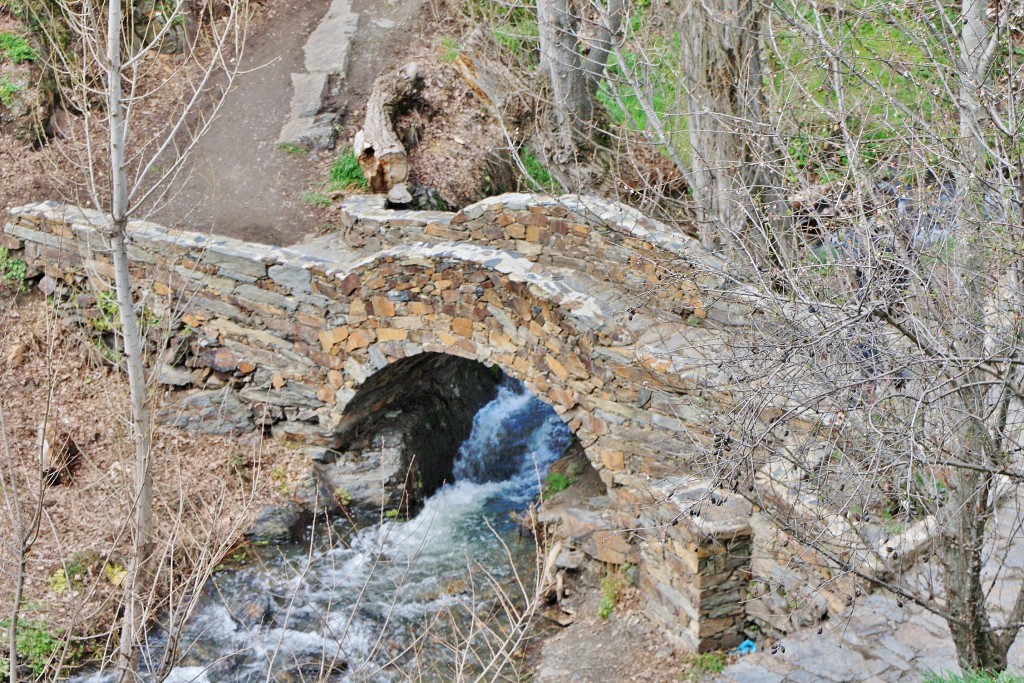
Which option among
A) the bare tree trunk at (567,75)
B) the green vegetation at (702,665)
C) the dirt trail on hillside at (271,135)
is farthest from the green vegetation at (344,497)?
the green vegetation at (702,665)

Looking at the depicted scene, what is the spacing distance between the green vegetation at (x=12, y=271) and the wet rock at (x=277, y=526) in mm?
4036

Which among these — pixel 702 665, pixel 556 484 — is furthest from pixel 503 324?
pixel 702 665

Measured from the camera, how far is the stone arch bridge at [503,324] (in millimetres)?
7051

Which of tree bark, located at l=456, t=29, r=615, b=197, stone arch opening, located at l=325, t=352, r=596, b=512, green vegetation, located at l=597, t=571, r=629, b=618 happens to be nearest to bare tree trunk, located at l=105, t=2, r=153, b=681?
stone arch opening, located at l=325, t=352, r=596, b=512

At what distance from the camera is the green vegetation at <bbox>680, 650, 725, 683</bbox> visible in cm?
673

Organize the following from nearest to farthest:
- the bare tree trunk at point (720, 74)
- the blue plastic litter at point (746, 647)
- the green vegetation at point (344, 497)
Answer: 1. the blue plastic litter at point (746, 647)
2. the bare tree trunk at point (720, 74)
3. the green vegetation at point (344, 497)

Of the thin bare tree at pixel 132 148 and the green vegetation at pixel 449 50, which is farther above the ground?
the green vegetation at pixel 449 50

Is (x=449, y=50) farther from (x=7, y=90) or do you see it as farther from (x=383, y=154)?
Answer: (x=7, y=90)

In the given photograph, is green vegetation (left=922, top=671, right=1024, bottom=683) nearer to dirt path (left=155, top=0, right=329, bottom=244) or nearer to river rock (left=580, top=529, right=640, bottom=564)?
river rock (left=580, top=529, right=640, bottom=564)

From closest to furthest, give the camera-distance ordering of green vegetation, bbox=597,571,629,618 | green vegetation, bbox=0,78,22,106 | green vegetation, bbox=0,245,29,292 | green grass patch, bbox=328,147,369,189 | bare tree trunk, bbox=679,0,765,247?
1. green vegetation, bbox=597,571,629,618
2. bare tree trunk, bbox=679,0,765,247
3. green vegetation, bbox=0,245,29,292
4. green grass patch, bbox=328,147,369,189
5. green vegetation, bbox=0,78,22,106

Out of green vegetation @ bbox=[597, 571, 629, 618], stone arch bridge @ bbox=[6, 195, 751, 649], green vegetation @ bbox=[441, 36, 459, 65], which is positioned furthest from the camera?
green vegetation @ bbox=[441, 36, 459, 65]

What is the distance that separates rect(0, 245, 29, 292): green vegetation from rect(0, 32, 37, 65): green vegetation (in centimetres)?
323

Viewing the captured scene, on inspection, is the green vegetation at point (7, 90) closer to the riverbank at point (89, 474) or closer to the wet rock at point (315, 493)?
the riverbank at point (89, 474)

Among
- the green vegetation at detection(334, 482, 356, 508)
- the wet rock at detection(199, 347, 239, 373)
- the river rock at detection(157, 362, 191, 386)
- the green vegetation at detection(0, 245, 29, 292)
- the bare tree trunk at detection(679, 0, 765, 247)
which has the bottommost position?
the green vegetation at detection(334, 482, 356, 508)
